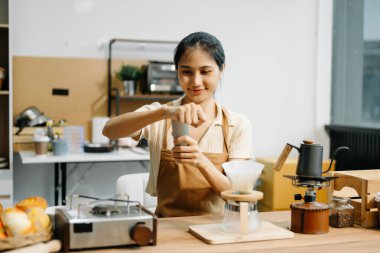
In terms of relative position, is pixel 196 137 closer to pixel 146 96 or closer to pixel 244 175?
pixel 244 175


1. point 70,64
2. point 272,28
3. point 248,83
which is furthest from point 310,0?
point 70,64

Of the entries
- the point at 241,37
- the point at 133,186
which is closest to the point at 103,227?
the point at 133,186

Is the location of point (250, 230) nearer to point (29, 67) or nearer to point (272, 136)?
point (29, 67)

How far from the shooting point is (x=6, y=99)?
4469 millimetres

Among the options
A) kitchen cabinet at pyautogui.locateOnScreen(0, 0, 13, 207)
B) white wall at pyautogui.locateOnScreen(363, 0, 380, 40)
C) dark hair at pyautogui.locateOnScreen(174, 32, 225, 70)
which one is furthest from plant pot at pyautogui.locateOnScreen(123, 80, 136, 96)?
dark hair at pyautogui.locateOnScreen(174, 32, 225, 70)

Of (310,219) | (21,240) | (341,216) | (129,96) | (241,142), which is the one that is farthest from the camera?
(129,96)

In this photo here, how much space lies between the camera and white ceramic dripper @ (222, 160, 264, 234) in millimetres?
1608

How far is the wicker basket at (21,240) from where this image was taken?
1.37 m

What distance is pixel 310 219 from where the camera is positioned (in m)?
1.72

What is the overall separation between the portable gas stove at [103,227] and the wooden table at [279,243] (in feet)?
0.10

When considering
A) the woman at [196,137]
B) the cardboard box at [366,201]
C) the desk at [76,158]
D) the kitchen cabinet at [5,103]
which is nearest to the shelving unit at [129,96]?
the desk at [76,158]

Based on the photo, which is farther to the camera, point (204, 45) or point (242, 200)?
point (204, 45)

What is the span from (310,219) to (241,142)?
0.50m

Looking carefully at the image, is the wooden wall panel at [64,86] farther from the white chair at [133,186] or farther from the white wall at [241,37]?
the white chair at [133,186]
